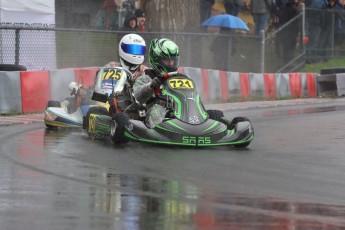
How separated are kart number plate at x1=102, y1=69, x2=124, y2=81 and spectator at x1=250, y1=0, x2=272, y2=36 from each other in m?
11.6

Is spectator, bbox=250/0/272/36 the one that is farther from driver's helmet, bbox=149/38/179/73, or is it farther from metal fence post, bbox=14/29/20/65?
driver's helmet, bbox=149/38/179/73

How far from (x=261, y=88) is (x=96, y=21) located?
4213 mm

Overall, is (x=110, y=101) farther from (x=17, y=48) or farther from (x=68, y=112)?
(x=17, y=48)

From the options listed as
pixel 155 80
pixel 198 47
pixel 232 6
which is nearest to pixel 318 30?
pixel 232 6

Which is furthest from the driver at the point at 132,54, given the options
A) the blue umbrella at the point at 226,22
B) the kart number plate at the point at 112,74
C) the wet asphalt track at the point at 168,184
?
the blue umbrella at the point at 226,22

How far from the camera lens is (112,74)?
11414 mm

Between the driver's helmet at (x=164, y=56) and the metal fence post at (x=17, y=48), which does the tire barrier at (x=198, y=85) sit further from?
the driver's helmet at (x=164, y=56)

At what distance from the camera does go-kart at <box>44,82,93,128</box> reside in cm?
1230

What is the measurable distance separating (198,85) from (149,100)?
23.8 ft

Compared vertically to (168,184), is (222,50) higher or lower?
higher

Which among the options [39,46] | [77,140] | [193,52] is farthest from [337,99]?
[77,140]

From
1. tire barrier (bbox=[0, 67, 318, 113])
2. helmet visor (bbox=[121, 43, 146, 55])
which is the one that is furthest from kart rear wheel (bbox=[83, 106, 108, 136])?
tire barrier (bbox=[0, 67, 318, 113])

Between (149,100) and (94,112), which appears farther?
(94,112)

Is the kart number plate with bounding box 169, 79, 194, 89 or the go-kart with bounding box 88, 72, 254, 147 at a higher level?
the kart number plate with bounding box 169, 79, 194, 89
